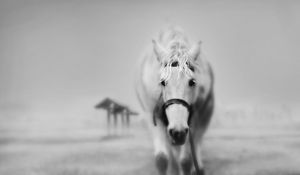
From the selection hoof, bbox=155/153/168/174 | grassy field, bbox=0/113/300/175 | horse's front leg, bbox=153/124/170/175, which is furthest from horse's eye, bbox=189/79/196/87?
grassy field, bbox=0/113/300/175

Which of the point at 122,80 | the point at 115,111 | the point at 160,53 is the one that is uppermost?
the point at 122,80

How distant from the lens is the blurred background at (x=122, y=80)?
1716 millimetres

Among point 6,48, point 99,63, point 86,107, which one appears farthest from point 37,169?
point 6,48

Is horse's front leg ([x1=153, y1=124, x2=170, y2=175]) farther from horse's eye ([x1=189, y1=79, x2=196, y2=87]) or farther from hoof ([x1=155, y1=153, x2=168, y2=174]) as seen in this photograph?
horse's eye ([x1=189, y1=79, x2=196, y2=87])

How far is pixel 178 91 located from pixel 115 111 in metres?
0.82

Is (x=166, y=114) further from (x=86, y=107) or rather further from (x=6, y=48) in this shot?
(x=6, y=48)

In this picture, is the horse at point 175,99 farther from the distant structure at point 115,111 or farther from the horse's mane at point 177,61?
the distant structure at point 115,111

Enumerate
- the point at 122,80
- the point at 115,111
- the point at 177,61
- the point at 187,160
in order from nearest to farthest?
the point at 177,61
the point at 187,160
the point at 115,111
the point at 122,80

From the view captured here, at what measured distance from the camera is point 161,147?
1.42 m

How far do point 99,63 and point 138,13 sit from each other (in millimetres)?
465

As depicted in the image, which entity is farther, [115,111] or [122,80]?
[122,80]

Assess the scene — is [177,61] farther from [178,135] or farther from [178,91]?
[178,135]

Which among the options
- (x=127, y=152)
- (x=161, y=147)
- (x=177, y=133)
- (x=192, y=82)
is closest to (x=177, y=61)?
(x=192, y=82)

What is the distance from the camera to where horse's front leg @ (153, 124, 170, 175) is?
55.2 inches
